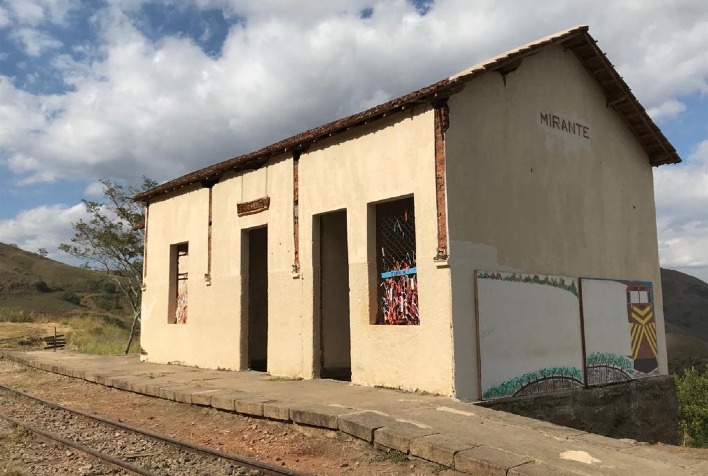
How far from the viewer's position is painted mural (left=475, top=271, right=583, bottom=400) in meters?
9.31

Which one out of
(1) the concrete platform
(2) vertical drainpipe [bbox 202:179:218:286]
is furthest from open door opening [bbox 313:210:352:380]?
(2) vertical drainpipe [bbox 202:179:218:286]

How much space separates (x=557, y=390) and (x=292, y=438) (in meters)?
5.19

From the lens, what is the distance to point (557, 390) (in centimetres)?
1034

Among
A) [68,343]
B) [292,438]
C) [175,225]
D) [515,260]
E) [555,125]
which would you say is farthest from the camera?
[68,343]

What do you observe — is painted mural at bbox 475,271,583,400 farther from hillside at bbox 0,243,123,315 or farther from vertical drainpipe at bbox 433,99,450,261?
hillside at bbox 0,243,123,315

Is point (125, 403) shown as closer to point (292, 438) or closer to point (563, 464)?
point (292, 438)

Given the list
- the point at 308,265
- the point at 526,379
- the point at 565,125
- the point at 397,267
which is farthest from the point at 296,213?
the point at 565,125

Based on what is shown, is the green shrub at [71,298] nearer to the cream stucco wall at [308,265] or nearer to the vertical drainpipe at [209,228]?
the cream stucco wall at [308,265]

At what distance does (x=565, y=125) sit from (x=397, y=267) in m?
4.57

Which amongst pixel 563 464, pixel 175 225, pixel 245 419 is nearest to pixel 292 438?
pixel 245 419

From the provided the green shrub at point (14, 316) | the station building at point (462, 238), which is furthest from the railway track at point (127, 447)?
the green shrub at point (14, 316)

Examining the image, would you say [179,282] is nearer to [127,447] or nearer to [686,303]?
[127,447]

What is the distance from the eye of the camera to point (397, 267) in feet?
34.5

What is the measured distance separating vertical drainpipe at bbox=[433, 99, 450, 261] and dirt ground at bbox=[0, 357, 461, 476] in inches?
132
